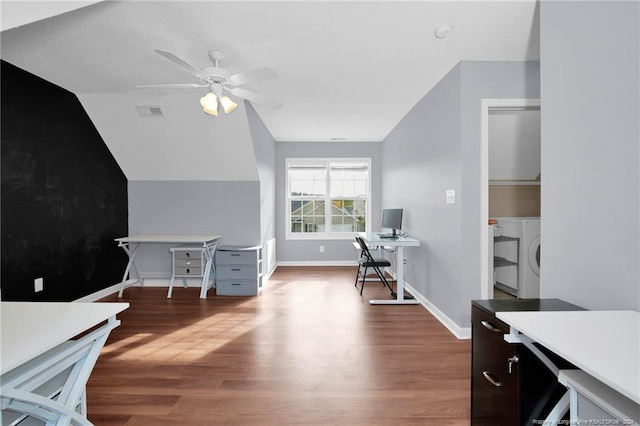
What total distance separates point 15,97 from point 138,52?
1407mm

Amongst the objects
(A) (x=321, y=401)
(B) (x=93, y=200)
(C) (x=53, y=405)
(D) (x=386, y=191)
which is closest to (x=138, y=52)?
(B) (x=93, y=200)

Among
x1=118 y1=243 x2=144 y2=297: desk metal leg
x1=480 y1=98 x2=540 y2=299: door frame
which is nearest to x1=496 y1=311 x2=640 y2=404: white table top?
x1=480 y1=98 x2=540 y2=299: door frame

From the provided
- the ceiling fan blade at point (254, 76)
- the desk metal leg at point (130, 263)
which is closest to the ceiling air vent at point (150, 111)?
the desk metal leg at point (130, 263)

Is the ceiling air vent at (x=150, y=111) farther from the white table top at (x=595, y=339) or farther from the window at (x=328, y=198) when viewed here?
the white table top at (x=595, y=339)

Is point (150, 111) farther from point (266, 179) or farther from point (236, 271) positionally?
point (236, 271)

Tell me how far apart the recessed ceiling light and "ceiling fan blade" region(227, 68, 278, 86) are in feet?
4.16

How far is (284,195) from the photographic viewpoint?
20.5ft

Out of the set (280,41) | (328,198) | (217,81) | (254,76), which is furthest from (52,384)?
(328,198)

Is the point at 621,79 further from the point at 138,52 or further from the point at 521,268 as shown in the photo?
the point at 138,52

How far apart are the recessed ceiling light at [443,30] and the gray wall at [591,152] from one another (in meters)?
0.58

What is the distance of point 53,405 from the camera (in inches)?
42.6

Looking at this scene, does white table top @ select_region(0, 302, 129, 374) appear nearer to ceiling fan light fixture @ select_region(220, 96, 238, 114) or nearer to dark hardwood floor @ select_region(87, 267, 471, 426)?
dark hardwood floor @ select_region(87, 267, 471, 426)

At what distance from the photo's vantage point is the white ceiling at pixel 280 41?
2.03 m

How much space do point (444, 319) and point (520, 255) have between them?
1.47 metres
